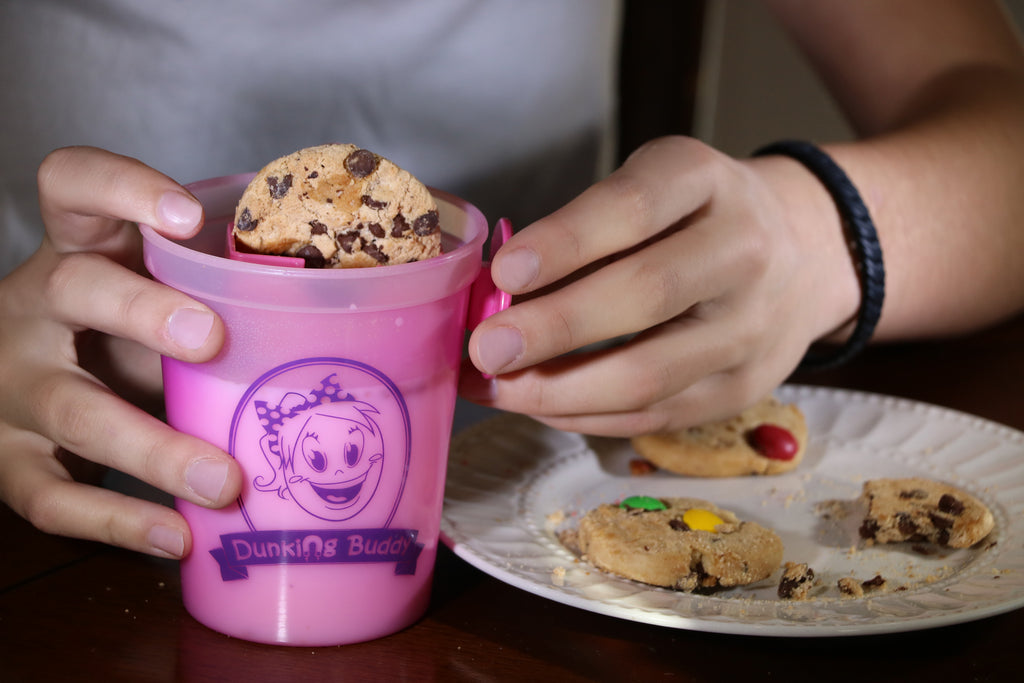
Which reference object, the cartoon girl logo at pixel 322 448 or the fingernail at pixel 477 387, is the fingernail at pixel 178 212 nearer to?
the cartoon girl logo at pixel 322 448

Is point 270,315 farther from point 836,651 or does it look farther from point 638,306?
point 836,651

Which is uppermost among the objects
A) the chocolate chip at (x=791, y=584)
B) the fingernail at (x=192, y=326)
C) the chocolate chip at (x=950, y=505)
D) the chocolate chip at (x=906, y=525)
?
the fingernail at (x=192, y=326)

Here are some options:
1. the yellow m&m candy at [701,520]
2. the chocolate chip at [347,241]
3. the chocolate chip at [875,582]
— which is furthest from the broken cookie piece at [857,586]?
A: the chocolate chip at [347,241]

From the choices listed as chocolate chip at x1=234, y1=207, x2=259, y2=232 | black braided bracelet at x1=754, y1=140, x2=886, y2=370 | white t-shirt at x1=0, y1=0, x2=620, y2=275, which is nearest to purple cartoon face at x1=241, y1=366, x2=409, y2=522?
chocolate chip at x1=234, y1=207, x2=259, y2=232

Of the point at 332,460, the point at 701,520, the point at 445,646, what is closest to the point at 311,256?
the point at 332,460

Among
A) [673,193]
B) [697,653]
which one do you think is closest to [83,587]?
[697,653]

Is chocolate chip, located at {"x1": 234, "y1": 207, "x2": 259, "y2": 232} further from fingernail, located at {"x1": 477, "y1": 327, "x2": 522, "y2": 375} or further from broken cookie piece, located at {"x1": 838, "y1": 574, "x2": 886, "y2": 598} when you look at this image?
broken cookie piece, located at {"x1": 838, "y1": 574, "x2": 886, "y2": 598}

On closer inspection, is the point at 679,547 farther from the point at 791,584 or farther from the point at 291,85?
the point at 291,85
